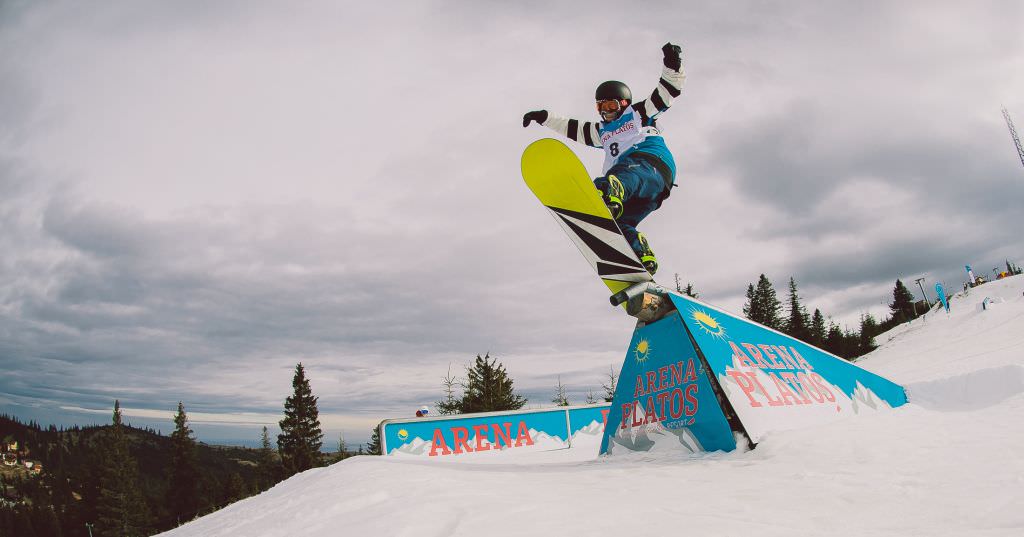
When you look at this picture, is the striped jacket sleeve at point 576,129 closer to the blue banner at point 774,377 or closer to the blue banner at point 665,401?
the blue banner at point 774,377

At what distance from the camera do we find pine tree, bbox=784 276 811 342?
5228 centimetres

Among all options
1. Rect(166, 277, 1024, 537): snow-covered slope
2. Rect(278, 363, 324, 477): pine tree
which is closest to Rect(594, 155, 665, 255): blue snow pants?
Rect(166, 277, 1024, 537): snow-covered slope

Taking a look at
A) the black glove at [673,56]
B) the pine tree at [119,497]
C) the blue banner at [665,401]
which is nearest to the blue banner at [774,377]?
the blue banner at [665,401]

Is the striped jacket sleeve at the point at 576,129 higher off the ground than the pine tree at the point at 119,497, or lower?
higher

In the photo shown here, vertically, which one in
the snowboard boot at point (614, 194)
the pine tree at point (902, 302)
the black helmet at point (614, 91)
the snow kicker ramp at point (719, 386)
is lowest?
the snow kicker ramp at point (719, 386)

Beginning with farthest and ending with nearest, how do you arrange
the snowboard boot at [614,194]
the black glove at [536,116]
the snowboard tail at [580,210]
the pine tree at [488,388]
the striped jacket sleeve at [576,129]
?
1. the pine tree at [488,388]
2. the black glove at [536,116]
3. the striped jacket sleeve at [576,129]
4. the snowboard tail at [580,210]
5. the snowboard boot at [614,194]

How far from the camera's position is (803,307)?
59375 mm

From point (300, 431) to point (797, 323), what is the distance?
4942 centimetres

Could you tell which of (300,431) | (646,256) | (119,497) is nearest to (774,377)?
(646,256)

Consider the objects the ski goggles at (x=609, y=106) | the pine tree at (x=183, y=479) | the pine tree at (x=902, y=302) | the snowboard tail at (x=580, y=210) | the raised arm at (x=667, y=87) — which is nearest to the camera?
the snowboard tail at (x=580, y=210)

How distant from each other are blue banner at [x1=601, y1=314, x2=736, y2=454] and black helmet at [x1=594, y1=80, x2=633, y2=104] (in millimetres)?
2451

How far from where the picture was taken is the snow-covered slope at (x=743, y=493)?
2.30 metres

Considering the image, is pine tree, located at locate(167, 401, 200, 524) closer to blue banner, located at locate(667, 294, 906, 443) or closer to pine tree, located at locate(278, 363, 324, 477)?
pine tree, located at locate(278, 363, 324, 477)

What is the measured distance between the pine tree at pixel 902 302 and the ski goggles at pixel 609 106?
280 ft
